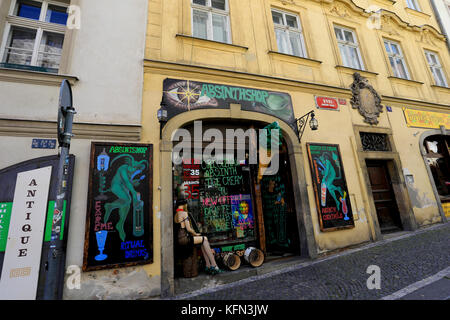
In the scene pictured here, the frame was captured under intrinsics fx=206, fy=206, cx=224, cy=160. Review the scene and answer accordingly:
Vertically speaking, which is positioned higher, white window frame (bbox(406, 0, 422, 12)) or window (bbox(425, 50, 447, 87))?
white window frame (bbox(406, 0, 422, 12))

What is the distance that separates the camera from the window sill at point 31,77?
11.6 ft

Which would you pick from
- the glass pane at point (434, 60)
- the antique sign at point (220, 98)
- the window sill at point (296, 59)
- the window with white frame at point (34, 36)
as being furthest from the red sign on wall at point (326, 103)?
the glass pane at point (434, 60)

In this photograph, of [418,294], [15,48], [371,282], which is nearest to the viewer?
[418,294]

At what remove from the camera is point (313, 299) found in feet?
9.61

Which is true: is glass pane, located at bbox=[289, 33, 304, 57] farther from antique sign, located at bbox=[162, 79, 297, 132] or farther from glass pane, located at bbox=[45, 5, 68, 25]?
glass pane, located at bbox=[45, 5, 68, 25]

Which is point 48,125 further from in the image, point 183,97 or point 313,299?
point 313,299

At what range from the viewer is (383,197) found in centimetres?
644

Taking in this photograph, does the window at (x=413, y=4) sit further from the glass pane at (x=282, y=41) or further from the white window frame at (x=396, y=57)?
the glass pane at (x=282, y=41)

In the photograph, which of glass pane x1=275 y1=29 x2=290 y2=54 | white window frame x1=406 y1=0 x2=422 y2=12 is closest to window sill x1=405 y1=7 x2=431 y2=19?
white window frame x1=406 y1=0 x2=422 y2=12

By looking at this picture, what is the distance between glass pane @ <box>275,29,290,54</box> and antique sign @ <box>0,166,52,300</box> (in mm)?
6301

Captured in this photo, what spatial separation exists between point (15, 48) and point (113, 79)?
1.85 meters

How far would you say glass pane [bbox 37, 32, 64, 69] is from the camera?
4.06 metres
